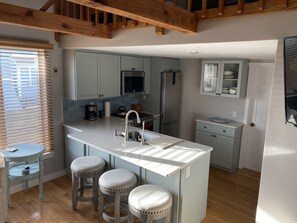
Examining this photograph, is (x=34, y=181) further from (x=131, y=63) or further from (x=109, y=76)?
(x=131, y=63)

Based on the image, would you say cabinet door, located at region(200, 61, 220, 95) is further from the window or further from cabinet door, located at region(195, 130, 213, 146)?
the window

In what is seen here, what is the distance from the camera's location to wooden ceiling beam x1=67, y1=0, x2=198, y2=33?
51.9 inches

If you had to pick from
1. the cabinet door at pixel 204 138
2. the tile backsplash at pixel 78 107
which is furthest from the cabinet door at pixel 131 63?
the cabinet door at pixel 204 138

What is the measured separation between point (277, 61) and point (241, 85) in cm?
253

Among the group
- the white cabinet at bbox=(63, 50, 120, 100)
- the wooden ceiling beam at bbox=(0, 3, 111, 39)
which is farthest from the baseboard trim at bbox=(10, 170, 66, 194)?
the wooden ceiling beam at bbox=(0, 3, 111, 39)

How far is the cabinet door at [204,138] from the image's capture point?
4.43 m

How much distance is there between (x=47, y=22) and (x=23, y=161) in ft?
5.78

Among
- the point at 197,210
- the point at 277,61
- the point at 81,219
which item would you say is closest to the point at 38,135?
the point at 81,219

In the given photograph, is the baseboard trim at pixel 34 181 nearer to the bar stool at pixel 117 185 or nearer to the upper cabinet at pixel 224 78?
the bar stool at pixel 117 185

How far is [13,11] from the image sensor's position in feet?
7.06

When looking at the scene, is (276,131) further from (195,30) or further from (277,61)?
(195,30)

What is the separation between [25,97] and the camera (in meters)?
3.33

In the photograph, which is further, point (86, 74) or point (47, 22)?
point (86, 74)

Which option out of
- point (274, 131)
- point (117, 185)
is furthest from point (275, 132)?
point (117, 185)
